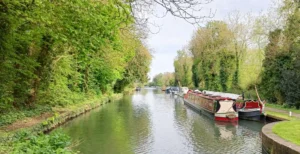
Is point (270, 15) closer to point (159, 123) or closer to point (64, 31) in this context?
point (159, 123)

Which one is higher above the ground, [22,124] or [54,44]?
[54,44]

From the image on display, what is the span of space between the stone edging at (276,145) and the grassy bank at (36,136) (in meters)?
5.74

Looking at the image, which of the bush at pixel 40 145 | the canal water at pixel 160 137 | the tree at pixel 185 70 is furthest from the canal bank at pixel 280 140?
the tree at pixel 185 70

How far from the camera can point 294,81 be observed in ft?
61.6

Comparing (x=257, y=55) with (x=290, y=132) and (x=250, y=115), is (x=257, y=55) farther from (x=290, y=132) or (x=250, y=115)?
(x=290, y=132)

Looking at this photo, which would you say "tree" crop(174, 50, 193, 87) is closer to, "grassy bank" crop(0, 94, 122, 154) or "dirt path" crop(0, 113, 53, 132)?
"grassy bank" crop(0, 94, 122, 154)

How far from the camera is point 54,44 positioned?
46.0 feet

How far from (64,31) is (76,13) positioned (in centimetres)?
118

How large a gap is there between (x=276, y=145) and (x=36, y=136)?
7.70 metres

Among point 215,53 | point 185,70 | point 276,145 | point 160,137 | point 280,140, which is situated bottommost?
point 160,137

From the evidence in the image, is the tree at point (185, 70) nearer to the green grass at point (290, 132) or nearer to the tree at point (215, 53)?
the tree at point (215, 53)

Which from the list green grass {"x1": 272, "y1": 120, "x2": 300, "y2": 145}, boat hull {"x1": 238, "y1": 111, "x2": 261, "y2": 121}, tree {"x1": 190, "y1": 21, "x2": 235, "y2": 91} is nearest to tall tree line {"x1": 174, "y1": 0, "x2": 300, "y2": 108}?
tree {"x1": 190, "y1": 21, "x2": 235, "y2": 91}

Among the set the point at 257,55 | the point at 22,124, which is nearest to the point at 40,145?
the point at 22,124

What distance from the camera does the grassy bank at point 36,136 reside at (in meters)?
6.92
